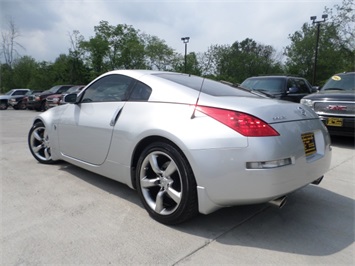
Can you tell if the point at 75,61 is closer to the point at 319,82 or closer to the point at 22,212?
the point at 319,82

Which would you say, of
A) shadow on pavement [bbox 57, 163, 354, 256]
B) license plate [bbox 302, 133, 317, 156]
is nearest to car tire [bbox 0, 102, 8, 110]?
shadow on pavement [bbox 57, 163, 354, 256]

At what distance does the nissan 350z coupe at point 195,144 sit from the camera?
82.7 inches

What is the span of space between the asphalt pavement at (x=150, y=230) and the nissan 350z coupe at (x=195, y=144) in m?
0.26

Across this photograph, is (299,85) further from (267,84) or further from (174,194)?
(174,194)

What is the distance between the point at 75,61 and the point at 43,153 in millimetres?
32552

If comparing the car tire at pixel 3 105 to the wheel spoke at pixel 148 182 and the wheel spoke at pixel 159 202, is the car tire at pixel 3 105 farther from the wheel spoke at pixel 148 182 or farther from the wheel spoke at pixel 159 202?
the wheel spoke at pixel 159 202

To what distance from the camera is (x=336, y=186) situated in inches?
142

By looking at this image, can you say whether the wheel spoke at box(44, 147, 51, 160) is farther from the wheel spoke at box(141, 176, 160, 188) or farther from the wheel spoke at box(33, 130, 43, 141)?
the wheel spoke at box(141, 176, 160, 188)

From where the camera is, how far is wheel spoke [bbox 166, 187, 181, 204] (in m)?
2.36

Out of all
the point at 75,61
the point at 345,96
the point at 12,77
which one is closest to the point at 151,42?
the point at 75,61

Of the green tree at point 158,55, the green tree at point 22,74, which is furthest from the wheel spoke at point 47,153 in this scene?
the green tree at point 22,74

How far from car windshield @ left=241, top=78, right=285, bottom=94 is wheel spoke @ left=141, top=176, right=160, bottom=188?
6361 millimetres

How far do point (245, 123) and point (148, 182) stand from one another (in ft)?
3.44

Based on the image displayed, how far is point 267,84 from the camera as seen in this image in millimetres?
8633
